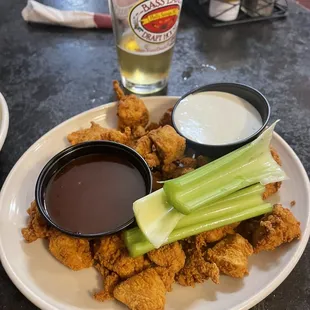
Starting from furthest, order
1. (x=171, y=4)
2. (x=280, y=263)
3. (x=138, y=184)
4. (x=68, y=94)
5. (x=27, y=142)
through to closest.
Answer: (x=68, y=94) → (x=27, y=142) → (x=171, y=4) → (x=138, y=184) → (x=280, y=263)

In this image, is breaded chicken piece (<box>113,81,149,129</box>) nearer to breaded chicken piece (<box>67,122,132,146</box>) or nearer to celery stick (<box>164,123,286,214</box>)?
breaded chicken piece (<box>67,122,132,146</box>)

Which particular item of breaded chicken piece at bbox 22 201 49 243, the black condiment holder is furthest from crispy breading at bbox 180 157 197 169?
the black condiment holder

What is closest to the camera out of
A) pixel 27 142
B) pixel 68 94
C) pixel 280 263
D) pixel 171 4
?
pixel 280 263

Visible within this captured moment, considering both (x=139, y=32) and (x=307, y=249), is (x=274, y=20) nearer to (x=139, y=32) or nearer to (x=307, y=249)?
(x=139, y=32)

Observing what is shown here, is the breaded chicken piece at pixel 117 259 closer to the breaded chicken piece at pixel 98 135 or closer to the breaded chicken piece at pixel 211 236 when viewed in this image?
the breaded chicken piece at pixel 211 236

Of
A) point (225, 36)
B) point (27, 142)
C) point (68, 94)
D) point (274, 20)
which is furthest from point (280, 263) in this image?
point (274, 20)

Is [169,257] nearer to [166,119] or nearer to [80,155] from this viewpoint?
[80,155]

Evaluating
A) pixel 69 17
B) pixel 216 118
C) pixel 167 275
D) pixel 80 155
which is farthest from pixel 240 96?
pixel 69 17
